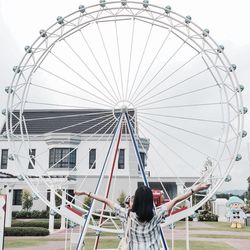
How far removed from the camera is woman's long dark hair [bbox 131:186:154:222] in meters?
3.59

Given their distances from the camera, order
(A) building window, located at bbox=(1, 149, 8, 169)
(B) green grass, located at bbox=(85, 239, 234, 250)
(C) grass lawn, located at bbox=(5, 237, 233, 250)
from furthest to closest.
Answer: (A) building window, located at bbox=(1, 149, 8, 169) < (C) grass lawn, located at bbox=(5, 237, 233, 250) < (B) green grass, located at bbox=(85, 239, 234, 250)

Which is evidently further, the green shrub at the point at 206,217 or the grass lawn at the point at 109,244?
the green shrub at the point at 206,217

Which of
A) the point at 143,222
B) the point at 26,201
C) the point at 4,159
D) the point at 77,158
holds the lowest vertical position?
the point at 26,201

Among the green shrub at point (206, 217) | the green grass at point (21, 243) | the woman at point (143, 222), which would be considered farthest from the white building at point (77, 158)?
the woman at point (143, 222)

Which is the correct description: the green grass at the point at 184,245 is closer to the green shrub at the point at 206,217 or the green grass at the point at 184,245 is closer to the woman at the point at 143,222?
the woman at the point at 143,222

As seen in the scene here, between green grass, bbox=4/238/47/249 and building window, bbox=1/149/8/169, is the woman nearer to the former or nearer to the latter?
green grass, bbox=4/238/47/249

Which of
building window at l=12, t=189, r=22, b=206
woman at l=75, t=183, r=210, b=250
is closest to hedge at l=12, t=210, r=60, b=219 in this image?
building window at l=12, t=189, r=22, b=206

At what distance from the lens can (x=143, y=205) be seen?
360 centimetres

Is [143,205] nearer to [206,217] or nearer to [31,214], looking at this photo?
[31,214]

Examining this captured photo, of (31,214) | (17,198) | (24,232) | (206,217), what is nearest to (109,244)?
(24,232)

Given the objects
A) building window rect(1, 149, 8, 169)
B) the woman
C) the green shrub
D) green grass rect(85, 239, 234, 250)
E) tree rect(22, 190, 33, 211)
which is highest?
building window rect(1, 149, 8, 169)

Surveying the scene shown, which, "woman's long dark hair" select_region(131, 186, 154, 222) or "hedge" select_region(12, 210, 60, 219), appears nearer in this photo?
"woman's long dark hair" select_region(131, 186, 154, 222)

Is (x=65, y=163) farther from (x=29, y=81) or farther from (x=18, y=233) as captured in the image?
(x=29, y=81)

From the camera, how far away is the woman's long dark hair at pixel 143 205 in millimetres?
3586
